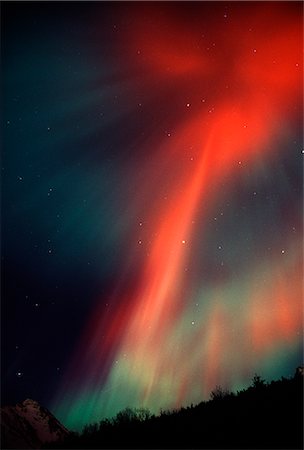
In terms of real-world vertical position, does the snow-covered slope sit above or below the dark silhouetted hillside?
below

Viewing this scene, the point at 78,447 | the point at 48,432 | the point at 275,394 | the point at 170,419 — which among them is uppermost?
the point at 275,394

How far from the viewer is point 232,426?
11273mm

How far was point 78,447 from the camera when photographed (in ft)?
46.9

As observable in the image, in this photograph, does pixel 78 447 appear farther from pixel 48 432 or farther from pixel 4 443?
pixel 48 432

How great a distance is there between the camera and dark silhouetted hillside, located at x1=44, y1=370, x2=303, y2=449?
9.82 m

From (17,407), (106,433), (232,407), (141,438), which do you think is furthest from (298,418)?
(17,407)

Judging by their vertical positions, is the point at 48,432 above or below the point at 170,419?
below

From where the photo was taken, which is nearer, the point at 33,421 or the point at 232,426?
the point at 232,426

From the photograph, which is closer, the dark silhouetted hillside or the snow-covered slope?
the dark silhouetted hillside

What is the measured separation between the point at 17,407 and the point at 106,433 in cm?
2817

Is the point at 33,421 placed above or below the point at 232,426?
below

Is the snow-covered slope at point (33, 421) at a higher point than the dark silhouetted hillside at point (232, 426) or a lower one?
lower

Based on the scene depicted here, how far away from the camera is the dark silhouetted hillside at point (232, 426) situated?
9.82 m

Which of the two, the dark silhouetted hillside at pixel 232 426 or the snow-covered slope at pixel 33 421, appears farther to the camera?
the snow-covered slope at pixel 33 421
